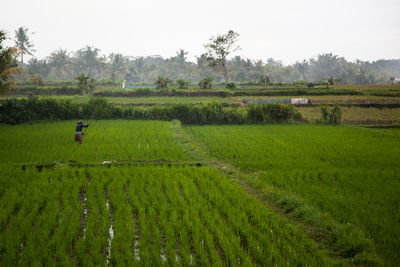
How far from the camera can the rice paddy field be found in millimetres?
3480

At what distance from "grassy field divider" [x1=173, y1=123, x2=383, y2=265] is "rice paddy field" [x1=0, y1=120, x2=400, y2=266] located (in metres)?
0.02

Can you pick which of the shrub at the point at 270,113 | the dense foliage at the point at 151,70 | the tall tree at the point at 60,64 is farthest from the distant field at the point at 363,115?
the tall tree at the point at 60,64

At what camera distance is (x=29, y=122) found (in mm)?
14906

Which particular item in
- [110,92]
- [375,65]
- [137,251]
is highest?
[375,65]

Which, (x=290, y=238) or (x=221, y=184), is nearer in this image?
(x=290, y=238)

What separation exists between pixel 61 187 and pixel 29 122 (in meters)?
11.4

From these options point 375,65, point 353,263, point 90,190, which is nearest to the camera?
point 353,263

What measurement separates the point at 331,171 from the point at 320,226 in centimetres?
314

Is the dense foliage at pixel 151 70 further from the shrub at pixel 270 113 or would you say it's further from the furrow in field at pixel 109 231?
the furrow in field at pixel 109 231

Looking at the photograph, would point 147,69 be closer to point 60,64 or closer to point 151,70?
point 151,70

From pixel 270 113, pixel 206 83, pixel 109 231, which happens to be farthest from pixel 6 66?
pixel 206 83

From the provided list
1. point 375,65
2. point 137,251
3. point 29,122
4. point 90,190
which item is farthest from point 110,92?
point 375,65

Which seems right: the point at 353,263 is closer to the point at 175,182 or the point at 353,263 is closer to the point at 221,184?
the point at 221,184

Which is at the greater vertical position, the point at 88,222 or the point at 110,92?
the point at 110,92
